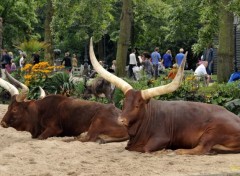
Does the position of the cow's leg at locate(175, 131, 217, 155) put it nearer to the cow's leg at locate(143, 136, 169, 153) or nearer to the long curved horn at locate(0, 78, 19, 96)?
the cow's leg at locate(143, 136, 169, 153)

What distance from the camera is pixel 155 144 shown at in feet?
30.6

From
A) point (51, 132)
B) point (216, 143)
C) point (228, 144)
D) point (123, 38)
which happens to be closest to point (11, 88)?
point (51, 132)

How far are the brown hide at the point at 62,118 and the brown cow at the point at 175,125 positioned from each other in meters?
1.17

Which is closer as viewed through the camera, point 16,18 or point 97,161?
point 97,161

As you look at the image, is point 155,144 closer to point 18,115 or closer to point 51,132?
point 51,132

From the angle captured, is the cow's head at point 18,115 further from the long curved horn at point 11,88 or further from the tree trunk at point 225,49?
the tree trunk at point 225,49

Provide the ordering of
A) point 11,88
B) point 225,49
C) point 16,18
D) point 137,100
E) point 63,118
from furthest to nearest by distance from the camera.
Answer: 1. point 16,18
2. point 225,49
3. point 11,88
4. point 63,118
5. point 137,100

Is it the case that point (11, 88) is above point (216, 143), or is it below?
above

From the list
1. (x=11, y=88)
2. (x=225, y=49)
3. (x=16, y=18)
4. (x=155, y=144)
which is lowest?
(x=155, y=144)

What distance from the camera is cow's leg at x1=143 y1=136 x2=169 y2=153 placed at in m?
9.28

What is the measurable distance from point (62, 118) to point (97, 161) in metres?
2.58

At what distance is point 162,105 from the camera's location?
9.71 metres

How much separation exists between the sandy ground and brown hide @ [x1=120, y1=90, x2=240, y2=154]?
19cm

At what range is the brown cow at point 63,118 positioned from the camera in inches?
418
